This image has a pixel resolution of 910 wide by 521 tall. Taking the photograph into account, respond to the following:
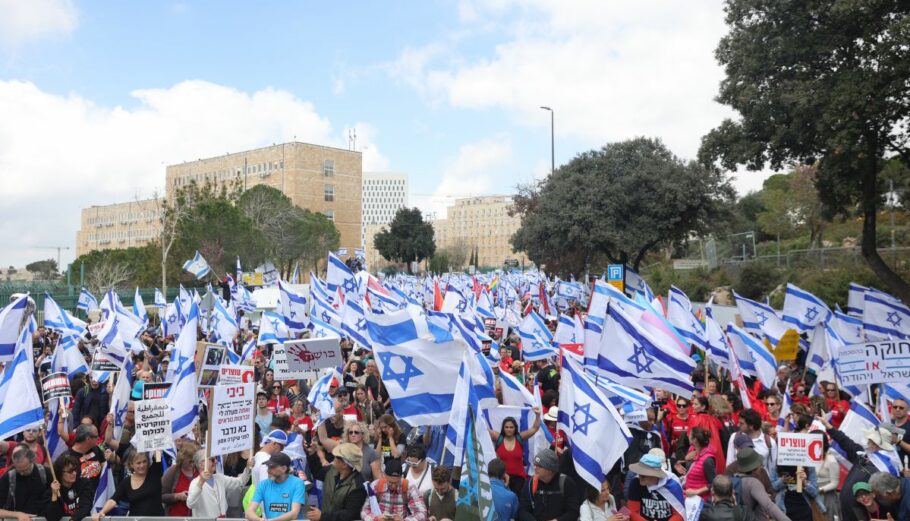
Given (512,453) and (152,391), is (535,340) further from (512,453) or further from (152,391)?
(152,391)

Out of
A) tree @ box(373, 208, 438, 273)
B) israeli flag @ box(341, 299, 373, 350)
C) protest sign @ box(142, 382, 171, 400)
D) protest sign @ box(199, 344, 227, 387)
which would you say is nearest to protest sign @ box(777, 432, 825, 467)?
protest sign @ box(199, 344, 227, 387)

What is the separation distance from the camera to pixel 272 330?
62.2ft

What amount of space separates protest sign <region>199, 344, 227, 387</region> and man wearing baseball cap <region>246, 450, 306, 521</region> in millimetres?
2814

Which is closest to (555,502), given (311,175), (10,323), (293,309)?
(10,323)

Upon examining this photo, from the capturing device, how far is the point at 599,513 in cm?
706

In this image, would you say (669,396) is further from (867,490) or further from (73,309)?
(73,309)

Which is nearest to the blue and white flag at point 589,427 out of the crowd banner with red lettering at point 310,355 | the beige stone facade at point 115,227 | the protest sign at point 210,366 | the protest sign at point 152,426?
the protest sign at point 152,426

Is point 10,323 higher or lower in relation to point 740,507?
higher

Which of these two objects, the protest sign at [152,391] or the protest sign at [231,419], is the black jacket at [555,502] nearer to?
the protest sign at [231,419]

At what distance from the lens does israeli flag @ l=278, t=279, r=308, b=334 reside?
19433mm

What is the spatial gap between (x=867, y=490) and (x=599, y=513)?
2.25 m

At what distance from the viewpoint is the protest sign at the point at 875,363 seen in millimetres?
9852

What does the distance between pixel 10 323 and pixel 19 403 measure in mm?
3224

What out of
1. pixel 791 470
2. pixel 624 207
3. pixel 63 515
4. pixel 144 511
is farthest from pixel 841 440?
pixel 624 207
